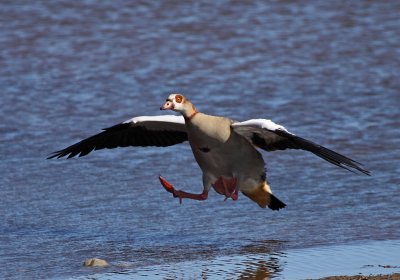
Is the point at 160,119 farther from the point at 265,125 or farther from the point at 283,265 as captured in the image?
the point at 283,265

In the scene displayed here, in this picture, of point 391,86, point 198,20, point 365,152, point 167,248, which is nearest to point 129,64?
point 198,20

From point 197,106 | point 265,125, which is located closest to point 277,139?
point 265,125

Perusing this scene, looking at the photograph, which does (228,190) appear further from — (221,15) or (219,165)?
(221,15)

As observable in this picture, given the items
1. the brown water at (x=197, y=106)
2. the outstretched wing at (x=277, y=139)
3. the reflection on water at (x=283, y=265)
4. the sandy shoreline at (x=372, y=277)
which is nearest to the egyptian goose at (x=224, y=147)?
the outstretched wing at (x=277, y=139)

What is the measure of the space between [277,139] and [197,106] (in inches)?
156

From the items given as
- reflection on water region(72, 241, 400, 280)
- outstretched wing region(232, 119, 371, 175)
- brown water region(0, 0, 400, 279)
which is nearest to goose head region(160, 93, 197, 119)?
outstretched wing region(232, 119, 371, 175)

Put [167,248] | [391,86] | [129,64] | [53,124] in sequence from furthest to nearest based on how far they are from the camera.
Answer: [129,64], [391,86], [53,124], [167,248]

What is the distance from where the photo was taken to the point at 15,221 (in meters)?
9.09

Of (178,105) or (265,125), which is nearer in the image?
(265,125)

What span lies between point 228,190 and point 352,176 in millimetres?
1551

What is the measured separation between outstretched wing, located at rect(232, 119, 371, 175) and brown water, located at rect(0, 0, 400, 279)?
596 mm

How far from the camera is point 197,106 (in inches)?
507

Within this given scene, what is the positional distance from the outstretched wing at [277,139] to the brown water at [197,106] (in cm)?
60

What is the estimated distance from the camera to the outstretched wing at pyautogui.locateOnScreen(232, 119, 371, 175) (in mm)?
8297
